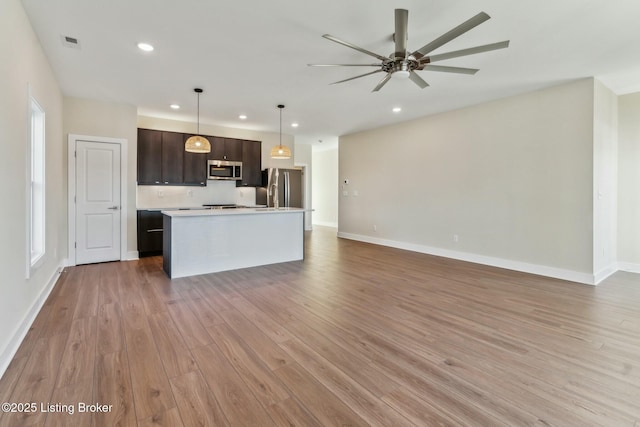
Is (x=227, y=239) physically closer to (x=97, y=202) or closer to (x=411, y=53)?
(x=97, y=202)

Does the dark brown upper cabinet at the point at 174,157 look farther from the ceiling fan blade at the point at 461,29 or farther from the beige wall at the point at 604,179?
the beige wall at the point at 604,179

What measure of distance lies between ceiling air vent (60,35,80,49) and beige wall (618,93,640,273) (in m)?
7.42

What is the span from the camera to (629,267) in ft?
15.2

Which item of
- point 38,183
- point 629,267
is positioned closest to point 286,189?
point 38,183

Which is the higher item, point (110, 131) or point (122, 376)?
point (110, 131)

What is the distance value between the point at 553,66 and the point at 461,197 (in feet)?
7.84

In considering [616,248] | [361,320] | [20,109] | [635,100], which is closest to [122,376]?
[361,320]

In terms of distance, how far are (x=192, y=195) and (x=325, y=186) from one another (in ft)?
17.9

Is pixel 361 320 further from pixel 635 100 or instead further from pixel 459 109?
pixel 635 100

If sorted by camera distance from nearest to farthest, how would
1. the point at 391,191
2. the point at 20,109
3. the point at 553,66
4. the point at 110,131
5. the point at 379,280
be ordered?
the point at 20,109
the point at 553,66
the point at 379,280
the point at 110,131
the point at 391,191

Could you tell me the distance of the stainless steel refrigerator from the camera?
7285 mm

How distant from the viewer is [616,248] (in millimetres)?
4719

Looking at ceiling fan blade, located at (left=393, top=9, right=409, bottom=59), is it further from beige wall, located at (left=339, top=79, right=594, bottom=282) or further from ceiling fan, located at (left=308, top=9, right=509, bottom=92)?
beige wall, located at (left=339, top=79, right=594, bottom=282)

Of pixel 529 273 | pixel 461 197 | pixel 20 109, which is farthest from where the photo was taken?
pixel 461 197
